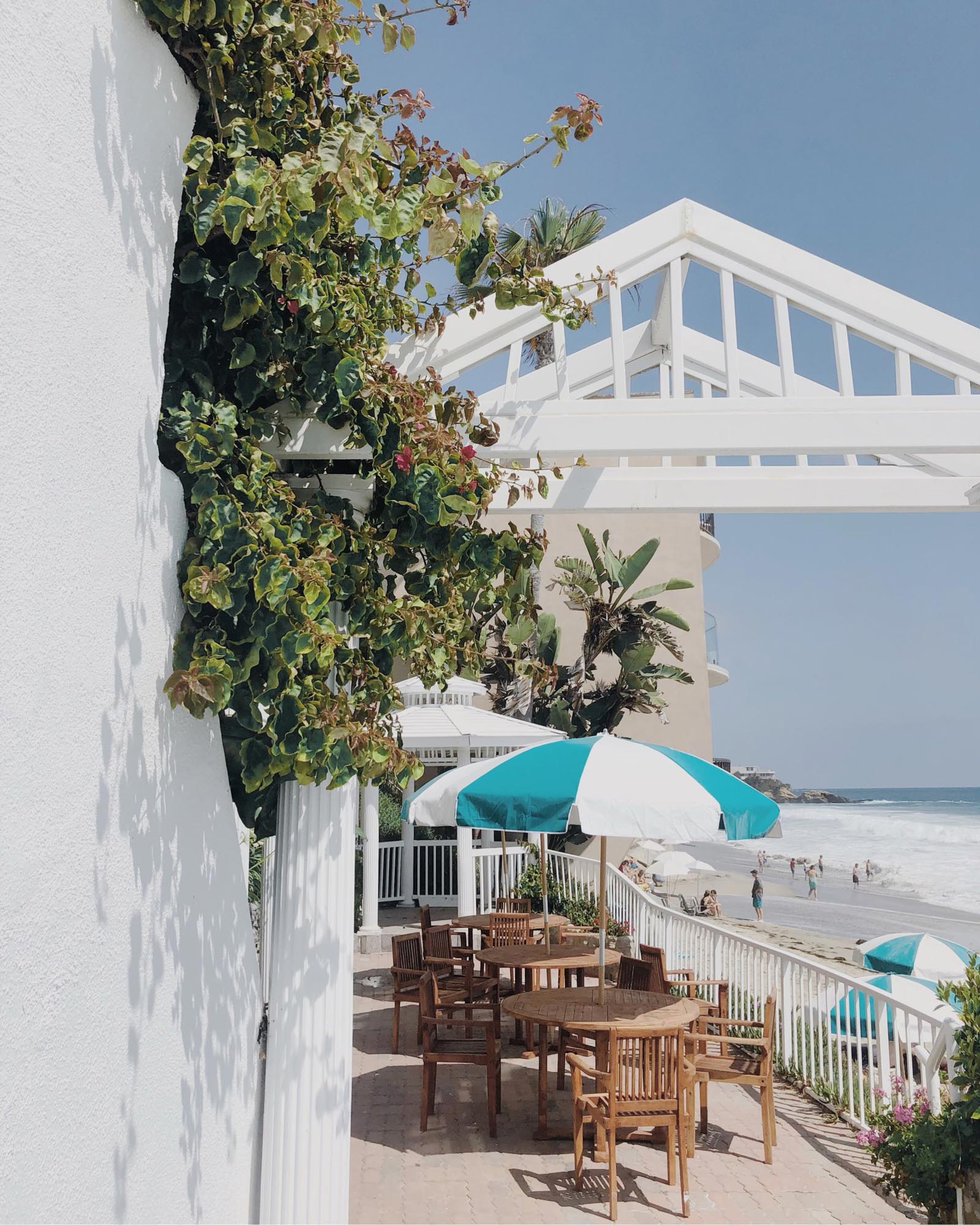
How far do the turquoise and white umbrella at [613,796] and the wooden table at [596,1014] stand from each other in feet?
1.13

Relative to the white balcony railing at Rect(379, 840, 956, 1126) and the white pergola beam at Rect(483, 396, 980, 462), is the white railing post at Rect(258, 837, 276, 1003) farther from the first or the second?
the white balcony railing at Rect(379, 840, 956, 1126)

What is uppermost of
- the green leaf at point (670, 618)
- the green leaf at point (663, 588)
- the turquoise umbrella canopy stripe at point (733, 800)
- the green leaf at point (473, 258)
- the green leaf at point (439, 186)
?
the green leaf at point (663, 588)

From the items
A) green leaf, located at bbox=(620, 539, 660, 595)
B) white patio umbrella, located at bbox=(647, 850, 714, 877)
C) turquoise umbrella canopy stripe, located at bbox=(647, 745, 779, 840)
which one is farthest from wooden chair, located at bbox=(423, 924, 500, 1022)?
white patio umbrella, located at bbox=(647, 850, 714, 877)

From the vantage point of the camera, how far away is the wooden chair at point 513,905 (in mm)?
11875

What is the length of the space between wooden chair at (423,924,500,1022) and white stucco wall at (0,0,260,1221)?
165 inches

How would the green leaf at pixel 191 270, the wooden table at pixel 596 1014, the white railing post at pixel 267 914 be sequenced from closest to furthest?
the green leaf at pixel 191 270 < the white railing post at pixel 267 914 < the wooden table at pixel 596 1014

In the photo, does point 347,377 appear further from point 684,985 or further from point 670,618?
point 670,618

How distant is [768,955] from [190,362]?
→ 7036 mm

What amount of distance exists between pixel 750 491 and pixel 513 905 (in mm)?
8520

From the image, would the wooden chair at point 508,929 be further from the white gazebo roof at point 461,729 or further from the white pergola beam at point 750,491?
the white pergola beam at point 750,491

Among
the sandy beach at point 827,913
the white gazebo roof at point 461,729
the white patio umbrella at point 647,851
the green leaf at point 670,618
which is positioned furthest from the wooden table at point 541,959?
the white patio umbrella at point 647,851

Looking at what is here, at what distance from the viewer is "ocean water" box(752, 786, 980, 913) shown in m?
45.0

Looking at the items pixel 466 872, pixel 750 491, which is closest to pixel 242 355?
pixel 750 491

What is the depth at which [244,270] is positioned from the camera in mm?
3082
